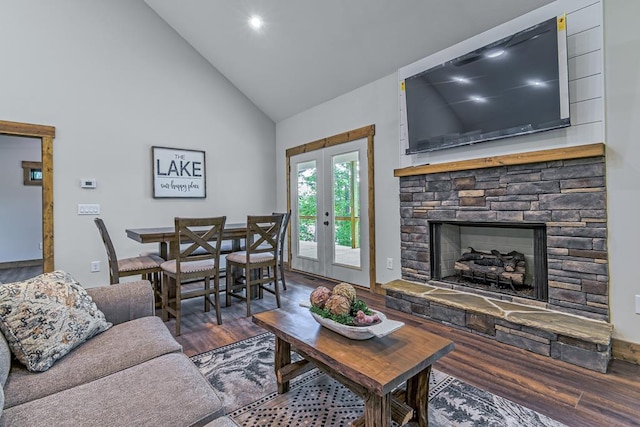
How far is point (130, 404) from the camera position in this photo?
1094 mm

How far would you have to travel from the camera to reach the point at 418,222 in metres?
3.43

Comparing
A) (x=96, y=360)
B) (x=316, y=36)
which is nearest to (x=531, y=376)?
(x=96, y=360)

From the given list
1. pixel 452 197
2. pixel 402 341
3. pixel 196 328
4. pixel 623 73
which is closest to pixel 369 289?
pixel 452 197

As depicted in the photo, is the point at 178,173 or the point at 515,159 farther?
the point at 178,173

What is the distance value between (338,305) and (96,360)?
43.9 inches

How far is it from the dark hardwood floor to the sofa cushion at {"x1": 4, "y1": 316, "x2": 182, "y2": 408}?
33.6 inches

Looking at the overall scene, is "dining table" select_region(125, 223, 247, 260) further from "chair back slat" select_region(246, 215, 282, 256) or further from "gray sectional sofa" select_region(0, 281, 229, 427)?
"gray sectional sofa" select_region(0, 281, 229, 427)

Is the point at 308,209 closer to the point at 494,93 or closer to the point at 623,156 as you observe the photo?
the point at 494,93

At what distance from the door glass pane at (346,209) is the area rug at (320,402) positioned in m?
2.29

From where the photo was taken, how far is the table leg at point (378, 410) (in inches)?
51.4

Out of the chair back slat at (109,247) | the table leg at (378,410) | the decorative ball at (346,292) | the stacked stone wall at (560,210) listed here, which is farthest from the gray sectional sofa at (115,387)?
the stacked stone wall at (560,210)

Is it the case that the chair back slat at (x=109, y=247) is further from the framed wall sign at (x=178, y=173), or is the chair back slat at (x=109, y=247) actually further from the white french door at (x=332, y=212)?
the white french door at (x=332, y=212)

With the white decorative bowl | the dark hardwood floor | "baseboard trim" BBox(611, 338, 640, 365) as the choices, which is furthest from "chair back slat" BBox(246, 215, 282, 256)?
"baseboard trim" BBox(611, 338, 640, 365)

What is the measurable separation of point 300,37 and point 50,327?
3696mm
